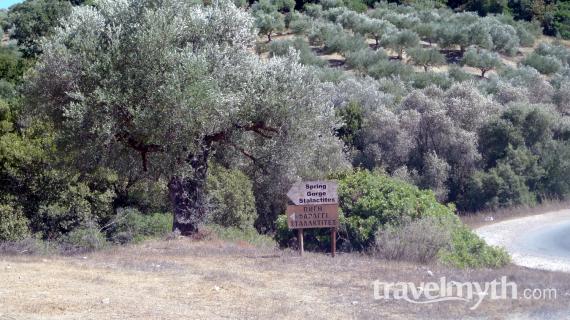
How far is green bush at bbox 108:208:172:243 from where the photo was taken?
18.0 m

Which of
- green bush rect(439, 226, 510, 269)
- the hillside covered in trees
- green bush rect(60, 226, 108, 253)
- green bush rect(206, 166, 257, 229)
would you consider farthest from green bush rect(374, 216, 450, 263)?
green bush rect(206, 166, 257, 229)

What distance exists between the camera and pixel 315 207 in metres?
13.7

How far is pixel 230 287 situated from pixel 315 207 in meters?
3.45

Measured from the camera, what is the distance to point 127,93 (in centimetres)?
1484

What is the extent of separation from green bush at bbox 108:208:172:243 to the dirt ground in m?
3.59

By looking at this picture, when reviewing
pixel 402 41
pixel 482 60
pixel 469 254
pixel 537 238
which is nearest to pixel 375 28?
pixel 402 41

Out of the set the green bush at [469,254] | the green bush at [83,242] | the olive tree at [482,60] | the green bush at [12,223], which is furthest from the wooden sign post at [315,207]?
the olive tree at [482,60]

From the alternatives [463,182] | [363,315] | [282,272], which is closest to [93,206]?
[282,272]

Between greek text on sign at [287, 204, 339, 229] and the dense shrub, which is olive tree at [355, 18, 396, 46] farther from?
greek text on sign at [287, 204, 339, 229]

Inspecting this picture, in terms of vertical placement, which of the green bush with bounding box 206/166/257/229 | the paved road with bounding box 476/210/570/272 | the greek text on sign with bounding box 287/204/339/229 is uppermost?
the greek text on sign with bounding box 287/204/339/229

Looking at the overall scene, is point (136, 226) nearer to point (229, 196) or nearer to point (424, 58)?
point (229, 196)

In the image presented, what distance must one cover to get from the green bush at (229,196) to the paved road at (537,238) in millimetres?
6771

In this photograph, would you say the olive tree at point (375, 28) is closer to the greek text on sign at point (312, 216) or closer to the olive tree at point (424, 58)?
the olive tree at point (424, 58)

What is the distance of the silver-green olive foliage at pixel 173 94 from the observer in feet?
48.0
